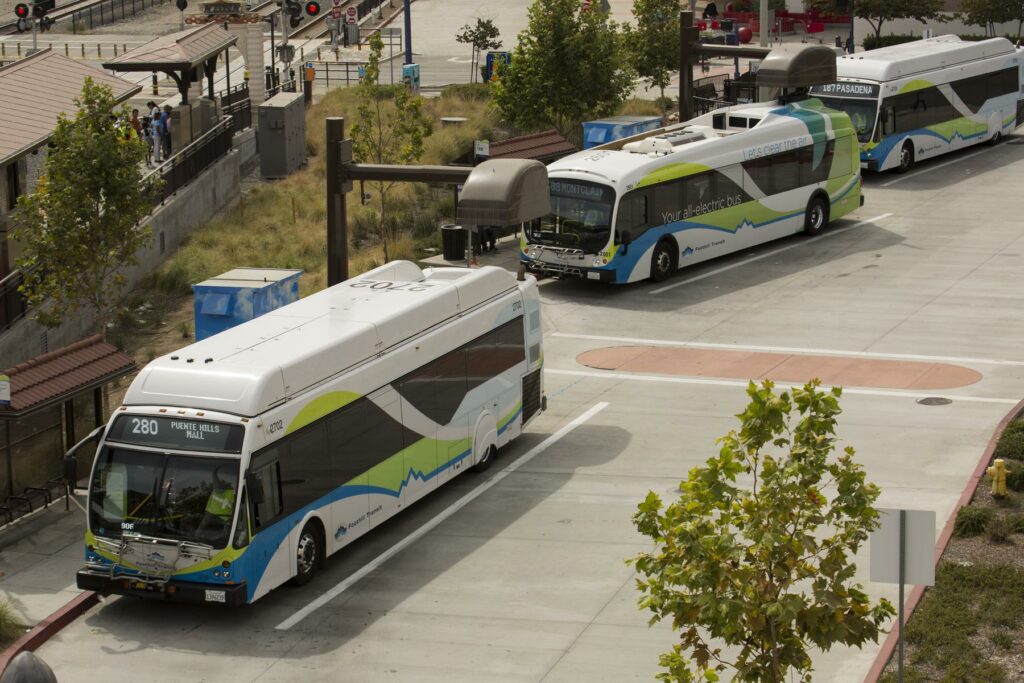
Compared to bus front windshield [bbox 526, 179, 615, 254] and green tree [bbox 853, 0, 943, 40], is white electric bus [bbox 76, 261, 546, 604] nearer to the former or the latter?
bus front windshield [bbox 526, 179, 615, 254]

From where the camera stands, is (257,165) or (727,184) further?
(257,165)

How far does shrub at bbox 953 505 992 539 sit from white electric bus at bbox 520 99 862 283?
1353 centimetres

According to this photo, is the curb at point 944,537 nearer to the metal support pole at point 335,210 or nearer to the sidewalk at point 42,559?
the sidewalk at point 42,559

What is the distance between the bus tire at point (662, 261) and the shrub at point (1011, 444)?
37.6 ft

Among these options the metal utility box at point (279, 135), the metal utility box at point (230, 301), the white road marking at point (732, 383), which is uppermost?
the metal utility box at point (279, 135)

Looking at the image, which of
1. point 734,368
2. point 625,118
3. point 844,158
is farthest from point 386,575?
point 625,118

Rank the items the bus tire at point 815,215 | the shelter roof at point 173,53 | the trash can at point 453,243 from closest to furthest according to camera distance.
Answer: the trash can at point 453,243
the bus tire at point 815,215
the shelter roof at point 173,53

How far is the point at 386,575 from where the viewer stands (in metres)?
18.2

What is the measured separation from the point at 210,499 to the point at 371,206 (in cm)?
2471

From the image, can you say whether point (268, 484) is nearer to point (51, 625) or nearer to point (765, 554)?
point (51, 625)

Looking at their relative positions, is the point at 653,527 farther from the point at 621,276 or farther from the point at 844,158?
the point at 844,158

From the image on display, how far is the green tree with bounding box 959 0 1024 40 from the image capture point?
63.7m

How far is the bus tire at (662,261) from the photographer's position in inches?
1264

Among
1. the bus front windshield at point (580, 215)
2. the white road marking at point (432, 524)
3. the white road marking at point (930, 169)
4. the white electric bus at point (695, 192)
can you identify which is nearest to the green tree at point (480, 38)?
the white road marking at point (930, 169)
